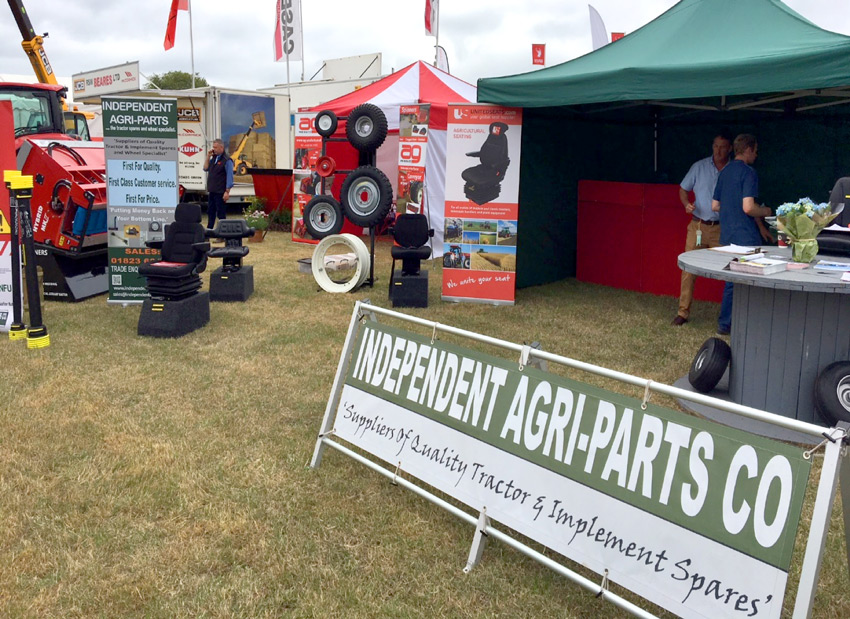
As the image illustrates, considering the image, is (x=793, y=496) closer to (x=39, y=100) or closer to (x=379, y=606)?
(x=379, y=606)

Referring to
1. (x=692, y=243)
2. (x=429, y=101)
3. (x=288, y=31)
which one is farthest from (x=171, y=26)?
(x=692, y=243)

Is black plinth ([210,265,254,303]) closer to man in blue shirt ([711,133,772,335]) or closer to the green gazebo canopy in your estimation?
the green gazebo canopy

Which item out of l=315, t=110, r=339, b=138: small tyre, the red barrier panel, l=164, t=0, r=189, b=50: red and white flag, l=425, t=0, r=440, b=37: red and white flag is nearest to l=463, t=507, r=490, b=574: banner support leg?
the red barrier panel

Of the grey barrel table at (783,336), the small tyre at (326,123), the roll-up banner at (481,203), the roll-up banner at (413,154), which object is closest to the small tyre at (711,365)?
the grey barrel table at (783,336)

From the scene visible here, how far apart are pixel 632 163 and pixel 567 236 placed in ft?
4.45

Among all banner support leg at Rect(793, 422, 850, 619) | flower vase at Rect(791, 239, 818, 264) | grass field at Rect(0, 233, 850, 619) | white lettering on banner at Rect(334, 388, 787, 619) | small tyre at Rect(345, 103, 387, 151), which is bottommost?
grass field at Rect(0, 233, 850, 619)

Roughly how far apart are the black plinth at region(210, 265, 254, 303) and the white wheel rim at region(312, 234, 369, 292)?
40.3 inches

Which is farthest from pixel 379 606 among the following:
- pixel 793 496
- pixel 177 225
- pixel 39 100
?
pixel 39 100

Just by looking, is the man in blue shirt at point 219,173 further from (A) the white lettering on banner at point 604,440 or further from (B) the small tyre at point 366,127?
(A) the white lettering on banner at point 604,440

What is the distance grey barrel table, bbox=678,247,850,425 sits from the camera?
421cm

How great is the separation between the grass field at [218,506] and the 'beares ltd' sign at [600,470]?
0.93 feet

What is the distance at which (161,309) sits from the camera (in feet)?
20.4

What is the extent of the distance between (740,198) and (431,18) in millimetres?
16408

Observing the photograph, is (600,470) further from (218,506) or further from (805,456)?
(218,506)
